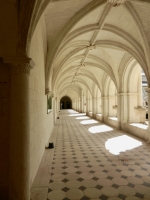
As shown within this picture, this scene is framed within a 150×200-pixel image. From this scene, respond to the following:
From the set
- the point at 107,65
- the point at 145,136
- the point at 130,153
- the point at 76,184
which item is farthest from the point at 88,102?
the point at 76,184

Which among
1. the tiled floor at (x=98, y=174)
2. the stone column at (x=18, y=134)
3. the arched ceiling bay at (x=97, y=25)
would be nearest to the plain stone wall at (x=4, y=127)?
the stone column at (x=18, y=134)

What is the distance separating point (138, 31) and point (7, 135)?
23.2 ft

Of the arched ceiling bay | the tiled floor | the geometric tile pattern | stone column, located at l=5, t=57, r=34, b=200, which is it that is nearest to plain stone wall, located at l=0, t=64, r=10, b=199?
stone column, located at l=5, t=57, r=34, b=200

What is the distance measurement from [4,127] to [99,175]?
9.49 feet

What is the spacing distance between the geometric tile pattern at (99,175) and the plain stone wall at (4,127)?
989 mm

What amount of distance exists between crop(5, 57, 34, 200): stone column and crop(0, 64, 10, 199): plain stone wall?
16 cm

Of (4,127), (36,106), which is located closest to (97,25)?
(36,106)

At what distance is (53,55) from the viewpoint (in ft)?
24.7

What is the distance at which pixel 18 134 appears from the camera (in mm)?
3189

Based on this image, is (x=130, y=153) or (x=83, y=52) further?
(x=83, y=52)

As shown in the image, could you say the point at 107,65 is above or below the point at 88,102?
above

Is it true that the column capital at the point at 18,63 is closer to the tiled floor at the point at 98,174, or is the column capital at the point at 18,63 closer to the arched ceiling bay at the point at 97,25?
the tiled floor at the point at 98,174

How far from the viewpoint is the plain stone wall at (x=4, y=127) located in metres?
3.26

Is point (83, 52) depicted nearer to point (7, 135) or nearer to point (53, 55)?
point (53, 55)
